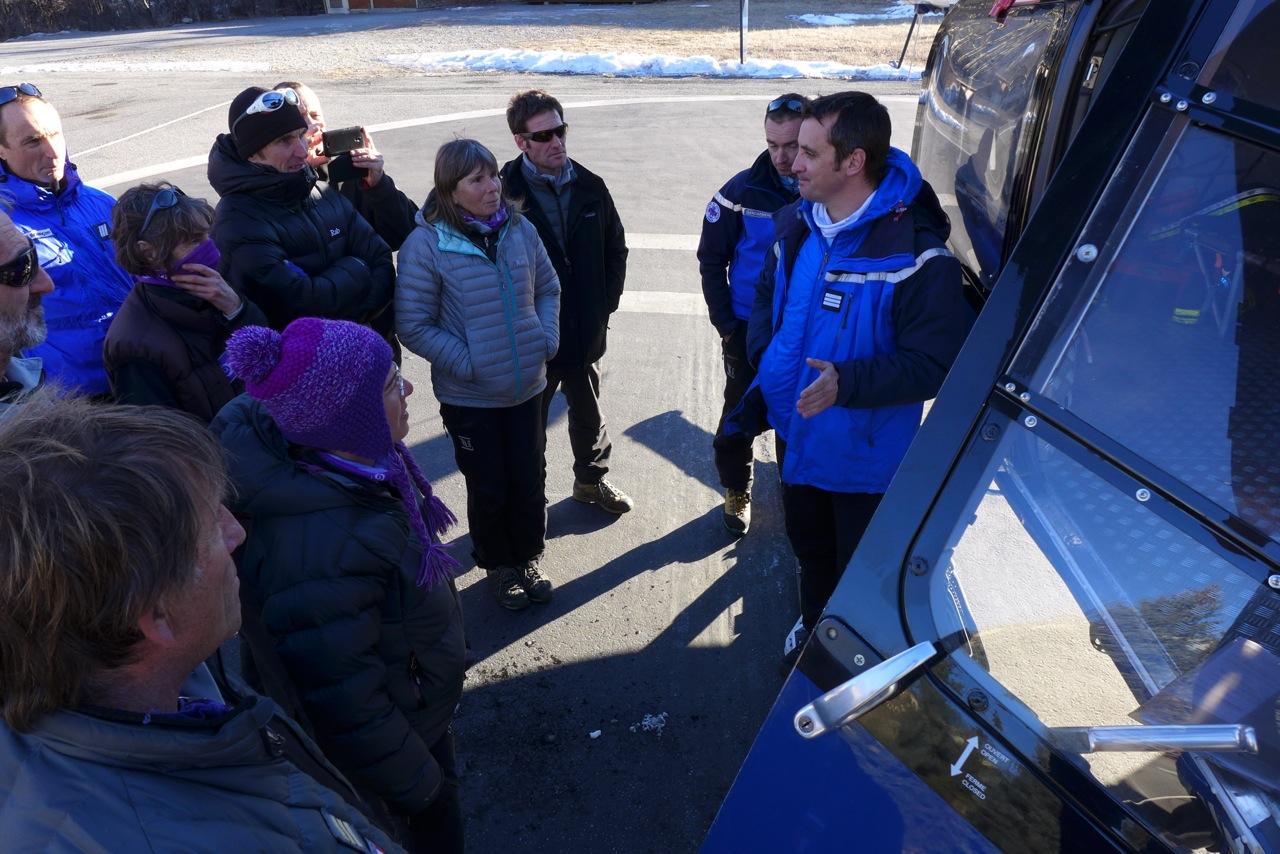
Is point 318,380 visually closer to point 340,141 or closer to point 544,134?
point 544,134

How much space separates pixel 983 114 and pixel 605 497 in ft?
7.91

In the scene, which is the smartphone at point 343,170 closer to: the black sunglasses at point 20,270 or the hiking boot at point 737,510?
the black sunglasses at point 20,270

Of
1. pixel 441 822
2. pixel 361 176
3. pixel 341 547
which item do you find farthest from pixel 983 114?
pixel 441 822

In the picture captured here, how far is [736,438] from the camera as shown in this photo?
4043 mm

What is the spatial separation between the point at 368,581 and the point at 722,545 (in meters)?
2.54

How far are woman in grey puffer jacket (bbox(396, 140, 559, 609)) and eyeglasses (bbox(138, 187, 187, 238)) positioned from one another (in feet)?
2.51

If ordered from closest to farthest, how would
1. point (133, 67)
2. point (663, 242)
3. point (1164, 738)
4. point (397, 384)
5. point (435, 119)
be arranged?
point (1164, 738) < point (397, 384) < point (663, 242) < point (435, 119) < point (133, 67)

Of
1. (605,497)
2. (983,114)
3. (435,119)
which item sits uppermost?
(983,114)

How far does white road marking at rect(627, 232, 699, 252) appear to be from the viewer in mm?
8016

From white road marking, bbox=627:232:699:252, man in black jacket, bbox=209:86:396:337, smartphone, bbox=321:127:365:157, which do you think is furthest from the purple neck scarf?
white road marking, bbox=627:232:699:252

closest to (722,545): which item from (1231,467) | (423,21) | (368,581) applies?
(368,581)

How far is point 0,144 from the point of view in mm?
3410

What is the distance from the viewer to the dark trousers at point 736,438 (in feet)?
13.4

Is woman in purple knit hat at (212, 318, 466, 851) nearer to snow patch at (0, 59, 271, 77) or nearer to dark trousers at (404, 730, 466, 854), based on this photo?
dark trousers at (404, 730, 466, 854)
